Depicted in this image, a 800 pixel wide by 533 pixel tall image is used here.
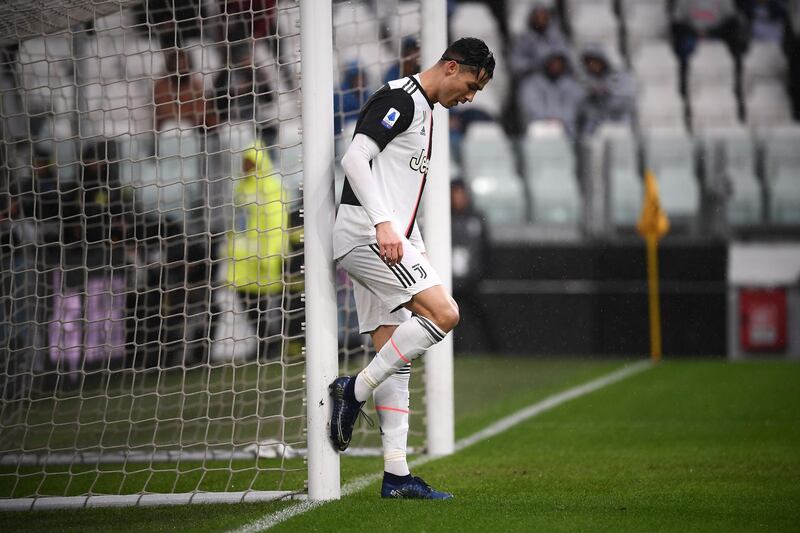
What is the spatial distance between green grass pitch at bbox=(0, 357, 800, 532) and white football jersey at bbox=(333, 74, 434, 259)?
3.50 ft

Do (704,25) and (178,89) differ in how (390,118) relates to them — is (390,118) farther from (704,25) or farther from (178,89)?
(704,25)

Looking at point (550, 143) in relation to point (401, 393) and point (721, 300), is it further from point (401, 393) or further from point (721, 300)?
point (401, 393)

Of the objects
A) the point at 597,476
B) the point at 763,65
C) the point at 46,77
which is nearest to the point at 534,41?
the point at 763,65

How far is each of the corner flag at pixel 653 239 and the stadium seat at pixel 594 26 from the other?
191 inches

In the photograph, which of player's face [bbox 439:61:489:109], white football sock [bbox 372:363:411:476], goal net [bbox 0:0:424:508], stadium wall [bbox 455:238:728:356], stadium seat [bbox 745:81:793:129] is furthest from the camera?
stadium seat [bbox 745:81:793:129]

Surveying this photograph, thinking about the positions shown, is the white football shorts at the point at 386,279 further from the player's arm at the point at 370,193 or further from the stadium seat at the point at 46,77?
the stadium seat at the point at 46,77

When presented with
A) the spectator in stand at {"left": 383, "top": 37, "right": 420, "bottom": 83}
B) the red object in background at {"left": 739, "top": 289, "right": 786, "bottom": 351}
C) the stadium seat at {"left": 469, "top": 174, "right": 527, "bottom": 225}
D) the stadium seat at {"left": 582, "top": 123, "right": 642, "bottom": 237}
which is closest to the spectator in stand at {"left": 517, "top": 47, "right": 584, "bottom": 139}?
the stadium seat at {"left": 582, "top": 123, "right": 642, "bottom": 237}

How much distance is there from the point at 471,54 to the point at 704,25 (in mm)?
14066

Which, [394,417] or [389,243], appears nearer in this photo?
[389,243]

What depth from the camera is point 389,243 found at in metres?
4.21

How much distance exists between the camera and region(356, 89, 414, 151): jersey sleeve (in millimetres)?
4340

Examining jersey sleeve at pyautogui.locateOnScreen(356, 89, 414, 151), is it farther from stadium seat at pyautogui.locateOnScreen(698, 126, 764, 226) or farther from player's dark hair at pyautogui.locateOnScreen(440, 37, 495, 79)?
stadium seat at pyautogui.locateOnScreen(698, 126, 764, 226)

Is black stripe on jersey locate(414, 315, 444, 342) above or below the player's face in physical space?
below

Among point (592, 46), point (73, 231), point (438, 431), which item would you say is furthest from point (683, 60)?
point (438, 431)
